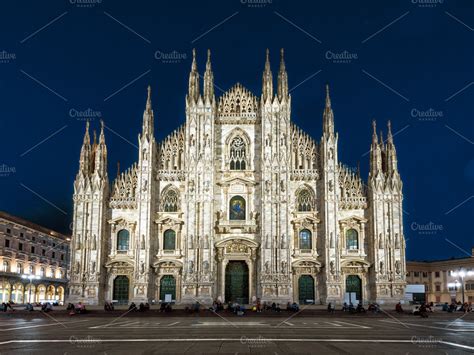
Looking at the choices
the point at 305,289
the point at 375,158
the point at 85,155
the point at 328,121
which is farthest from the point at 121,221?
the point at 375,158

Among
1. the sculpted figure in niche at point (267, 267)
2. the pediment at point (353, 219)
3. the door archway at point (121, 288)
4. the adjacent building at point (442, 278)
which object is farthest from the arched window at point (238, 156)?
the adjacent building at point (442, 278)

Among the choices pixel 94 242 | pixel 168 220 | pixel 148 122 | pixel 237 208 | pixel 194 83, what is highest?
pixel 194 83

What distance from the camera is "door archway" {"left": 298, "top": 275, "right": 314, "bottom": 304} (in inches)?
2267

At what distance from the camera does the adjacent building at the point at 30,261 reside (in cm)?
7931

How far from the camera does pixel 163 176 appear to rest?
196 ft

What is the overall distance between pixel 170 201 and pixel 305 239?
14.4 metres

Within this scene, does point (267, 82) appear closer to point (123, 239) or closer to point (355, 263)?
point (355, 263)

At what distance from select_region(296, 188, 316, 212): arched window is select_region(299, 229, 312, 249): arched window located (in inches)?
88.4

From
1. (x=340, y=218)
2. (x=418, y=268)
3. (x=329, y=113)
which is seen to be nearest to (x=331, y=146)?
(x=329, y=113)

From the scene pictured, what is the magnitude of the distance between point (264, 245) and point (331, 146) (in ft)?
39.7

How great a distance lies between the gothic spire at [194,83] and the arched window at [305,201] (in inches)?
577

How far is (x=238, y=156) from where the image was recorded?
60.4 m

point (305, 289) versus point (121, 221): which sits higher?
point (121, 221)

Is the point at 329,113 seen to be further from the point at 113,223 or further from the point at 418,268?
the point at 418,268
